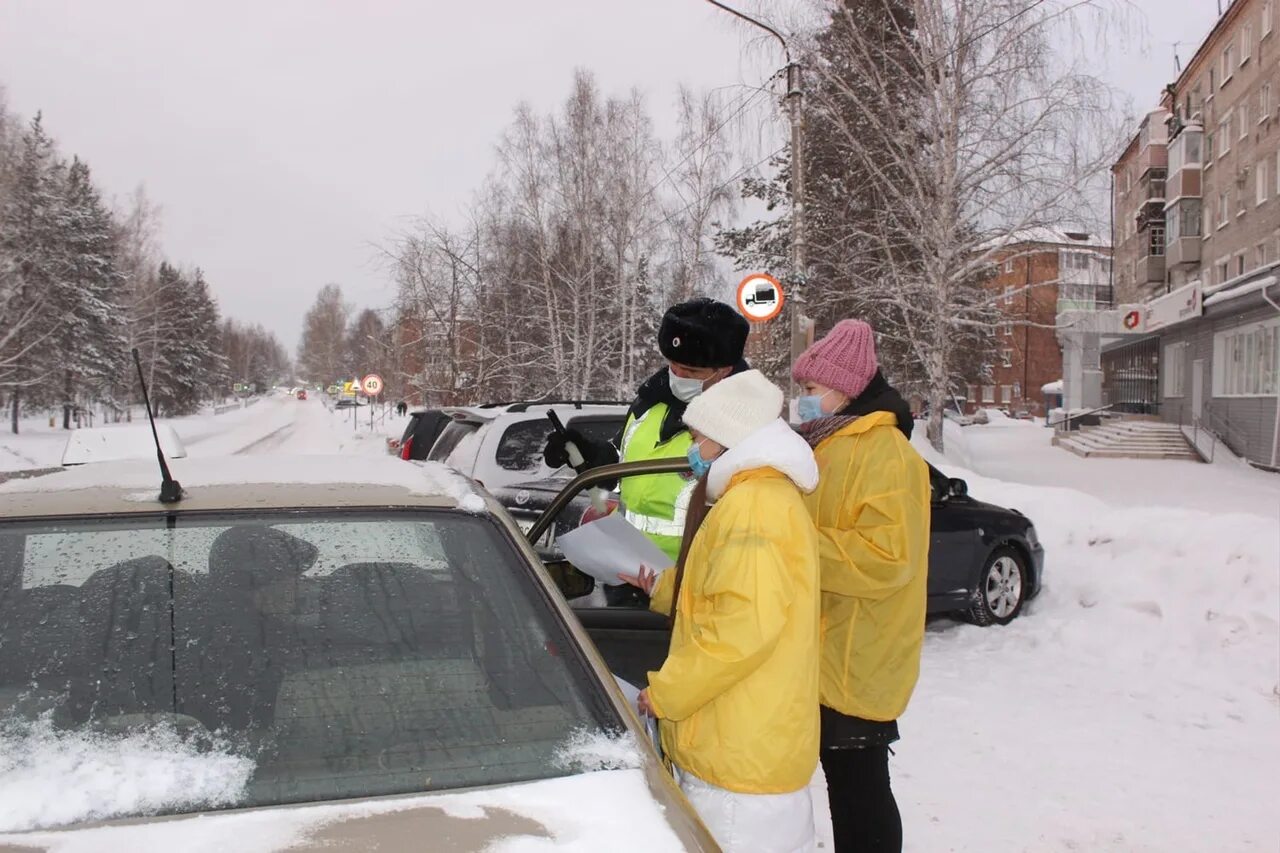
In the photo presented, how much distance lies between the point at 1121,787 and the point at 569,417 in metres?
4.31

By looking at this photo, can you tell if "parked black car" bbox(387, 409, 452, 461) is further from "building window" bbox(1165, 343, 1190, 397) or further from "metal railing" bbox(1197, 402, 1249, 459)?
"building window" bbox(1165, 343, 1190, 397)

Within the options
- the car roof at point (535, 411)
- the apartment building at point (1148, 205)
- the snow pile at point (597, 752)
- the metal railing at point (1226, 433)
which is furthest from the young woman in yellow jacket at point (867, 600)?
the apartment building at point (1148, 205)

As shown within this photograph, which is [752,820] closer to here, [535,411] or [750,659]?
[750,659]

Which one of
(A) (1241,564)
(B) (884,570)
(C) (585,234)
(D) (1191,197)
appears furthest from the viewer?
(D) (1191,197)

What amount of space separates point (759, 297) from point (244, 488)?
8.59m

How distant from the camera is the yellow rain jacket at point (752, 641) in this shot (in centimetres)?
195

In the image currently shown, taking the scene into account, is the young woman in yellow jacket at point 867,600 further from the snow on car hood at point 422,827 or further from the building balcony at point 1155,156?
the building balcony at point 1155,156

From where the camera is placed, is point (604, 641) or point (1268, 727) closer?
point (604, 641)

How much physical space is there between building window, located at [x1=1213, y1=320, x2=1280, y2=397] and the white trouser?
22.0 m

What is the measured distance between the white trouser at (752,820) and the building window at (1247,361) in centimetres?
Answer: 2201

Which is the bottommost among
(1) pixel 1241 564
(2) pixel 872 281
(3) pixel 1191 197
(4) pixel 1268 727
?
(4) pixel 1268 727

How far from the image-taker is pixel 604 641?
9.50 ft

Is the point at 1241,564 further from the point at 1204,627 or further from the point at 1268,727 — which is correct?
the point at 1268,727

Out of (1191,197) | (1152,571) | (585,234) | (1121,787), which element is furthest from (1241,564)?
(1191,197)
